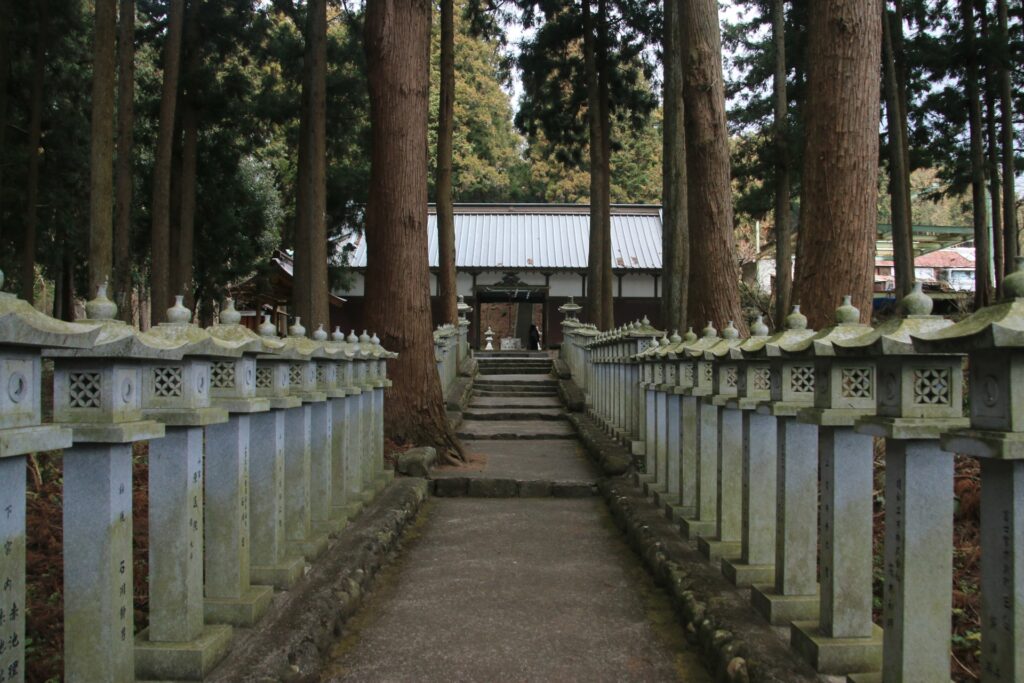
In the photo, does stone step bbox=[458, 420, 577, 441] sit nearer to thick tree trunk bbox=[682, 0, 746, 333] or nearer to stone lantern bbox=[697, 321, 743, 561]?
thick tree trunk bbox=[682, 0, 746, 333]

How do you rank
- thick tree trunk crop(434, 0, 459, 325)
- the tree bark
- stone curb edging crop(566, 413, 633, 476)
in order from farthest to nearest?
thick tree trunk crop(434, 0, 459, 325)
the tree bark
stone curb edging crop(566, 413, 633, 476)

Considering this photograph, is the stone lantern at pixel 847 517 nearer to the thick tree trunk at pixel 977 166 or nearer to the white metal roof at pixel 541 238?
the thick tree trunk at pixel 977 166

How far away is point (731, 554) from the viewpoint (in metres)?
4.62

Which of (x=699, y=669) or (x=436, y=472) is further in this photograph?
(x=436, y=472)

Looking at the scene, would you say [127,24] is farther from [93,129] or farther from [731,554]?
[731,554]

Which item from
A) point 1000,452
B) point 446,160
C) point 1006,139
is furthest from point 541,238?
point 1000,452

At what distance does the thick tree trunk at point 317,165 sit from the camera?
12.2 meters

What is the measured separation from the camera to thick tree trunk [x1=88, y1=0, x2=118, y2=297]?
32.0ft

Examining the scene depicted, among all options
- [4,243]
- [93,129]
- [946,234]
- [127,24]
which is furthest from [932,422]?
[946,234]

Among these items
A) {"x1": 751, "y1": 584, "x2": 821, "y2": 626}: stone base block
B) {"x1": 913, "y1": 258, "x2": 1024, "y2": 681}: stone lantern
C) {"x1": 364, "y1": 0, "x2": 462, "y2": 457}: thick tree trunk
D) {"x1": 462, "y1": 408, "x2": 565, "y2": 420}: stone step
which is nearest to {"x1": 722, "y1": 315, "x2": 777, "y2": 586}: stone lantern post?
{"x1": 751, "y1": 584, "x2": 821, "y2": 626}: stone base block

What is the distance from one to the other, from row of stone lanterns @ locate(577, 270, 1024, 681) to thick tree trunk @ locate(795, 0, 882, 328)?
2.19 m

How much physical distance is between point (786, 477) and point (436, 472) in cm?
563

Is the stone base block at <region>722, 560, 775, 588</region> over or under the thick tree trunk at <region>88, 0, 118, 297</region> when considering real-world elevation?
under

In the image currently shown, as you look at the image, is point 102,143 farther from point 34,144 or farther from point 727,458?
Answer: point 727,458
